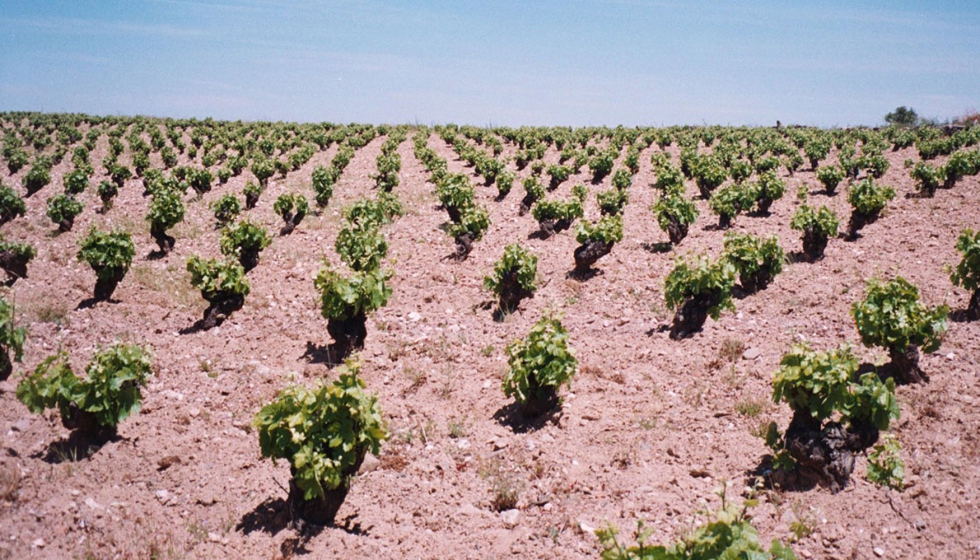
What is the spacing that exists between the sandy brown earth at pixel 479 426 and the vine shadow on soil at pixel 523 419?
0.28 ft

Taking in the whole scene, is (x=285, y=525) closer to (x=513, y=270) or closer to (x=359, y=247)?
(x=513, y=270)

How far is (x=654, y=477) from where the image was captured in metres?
7.21

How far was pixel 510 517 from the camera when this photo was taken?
6766 millimetres

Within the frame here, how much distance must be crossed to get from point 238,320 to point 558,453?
26.3ft

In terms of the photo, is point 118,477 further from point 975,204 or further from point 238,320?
point 975,204

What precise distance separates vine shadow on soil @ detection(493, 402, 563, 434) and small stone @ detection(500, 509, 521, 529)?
1.69 m

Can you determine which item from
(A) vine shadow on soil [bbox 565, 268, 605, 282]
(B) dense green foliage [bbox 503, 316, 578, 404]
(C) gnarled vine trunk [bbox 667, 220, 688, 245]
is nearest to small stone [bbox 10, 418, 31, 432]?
(B) dense green foliage [bbox 503, 316, 578, 404]

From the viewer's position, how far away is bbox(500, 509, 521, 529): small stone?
6660 mm

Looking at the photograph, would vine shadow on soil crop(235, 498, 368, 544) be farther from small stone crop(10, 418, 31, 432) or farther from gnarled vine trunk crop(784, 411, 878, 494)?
gnarled vine trunk crop(784, 411, 878, 494)

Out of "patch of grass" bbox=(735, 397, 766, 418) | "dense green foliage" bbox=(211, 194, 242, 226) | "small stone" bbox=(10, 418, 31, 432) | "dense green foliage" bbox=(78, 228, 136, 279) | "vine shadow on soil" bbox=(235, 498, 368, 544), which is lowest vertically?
"vine shadow on soil" bbox=(235, 498, 368, 544)

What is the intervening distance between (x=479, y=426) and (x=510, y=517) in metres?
2.00

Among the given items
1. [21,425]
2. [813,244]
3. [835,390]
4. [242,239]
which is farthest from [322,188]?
[835,390]

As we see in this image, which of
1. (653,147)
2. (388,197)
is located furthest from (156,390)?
(653,147)

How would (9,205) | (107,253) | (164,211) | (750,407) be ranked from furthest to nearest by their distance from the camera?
(9,205), (164,211), (107,253), (750,407)
